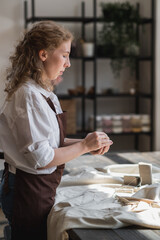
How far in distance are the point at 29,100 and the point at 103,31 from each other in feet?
12.9

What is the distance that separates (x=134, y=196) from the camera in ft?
6.15

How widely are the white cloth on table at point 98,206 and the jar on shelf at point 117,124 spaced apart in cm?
329

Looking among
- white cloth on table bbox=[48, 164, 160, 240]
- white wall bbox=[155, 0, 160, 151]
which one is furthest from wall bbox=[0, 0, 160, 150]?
white cloth on table bbox=[48, 164, 160, 240]

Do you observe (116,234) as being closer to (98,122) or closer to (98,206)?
(98,206)

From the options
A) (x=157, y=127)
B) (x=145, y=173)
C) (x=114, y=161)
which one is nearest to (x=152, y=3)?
(x=157, y=127)

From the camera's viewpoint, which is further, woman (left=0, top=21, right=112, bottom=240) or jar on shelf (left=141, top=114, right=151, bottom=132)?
jar on shelf (left=141, top=114, right=151, bottom=132)

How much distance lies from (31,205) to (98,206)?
267 millimetres

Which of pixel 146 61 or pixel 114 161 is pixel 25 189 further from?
pixel 146 61

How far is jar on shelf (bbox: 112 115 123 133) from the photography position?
5590 mm

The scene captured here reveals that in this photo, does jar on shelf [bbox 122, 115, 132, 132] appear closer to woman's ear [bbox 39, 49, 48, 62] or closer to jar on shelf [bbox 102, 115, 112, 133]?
jar on shelf [bbox 102, 115, 112, 133]

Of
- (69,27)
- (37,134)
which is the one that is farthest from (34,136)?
(69,27)

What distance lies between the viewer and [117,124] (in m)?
5.62

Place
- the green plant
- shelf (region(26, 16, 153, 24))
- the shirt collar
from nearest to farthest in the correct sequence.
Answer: the shirt collar < shelf (region(26, 16, 153, 24)) < the green plant

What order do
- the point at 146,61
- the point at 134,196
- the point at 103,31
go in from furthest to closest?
the point at 146,61, the point at 103,31, the point at 134,196
